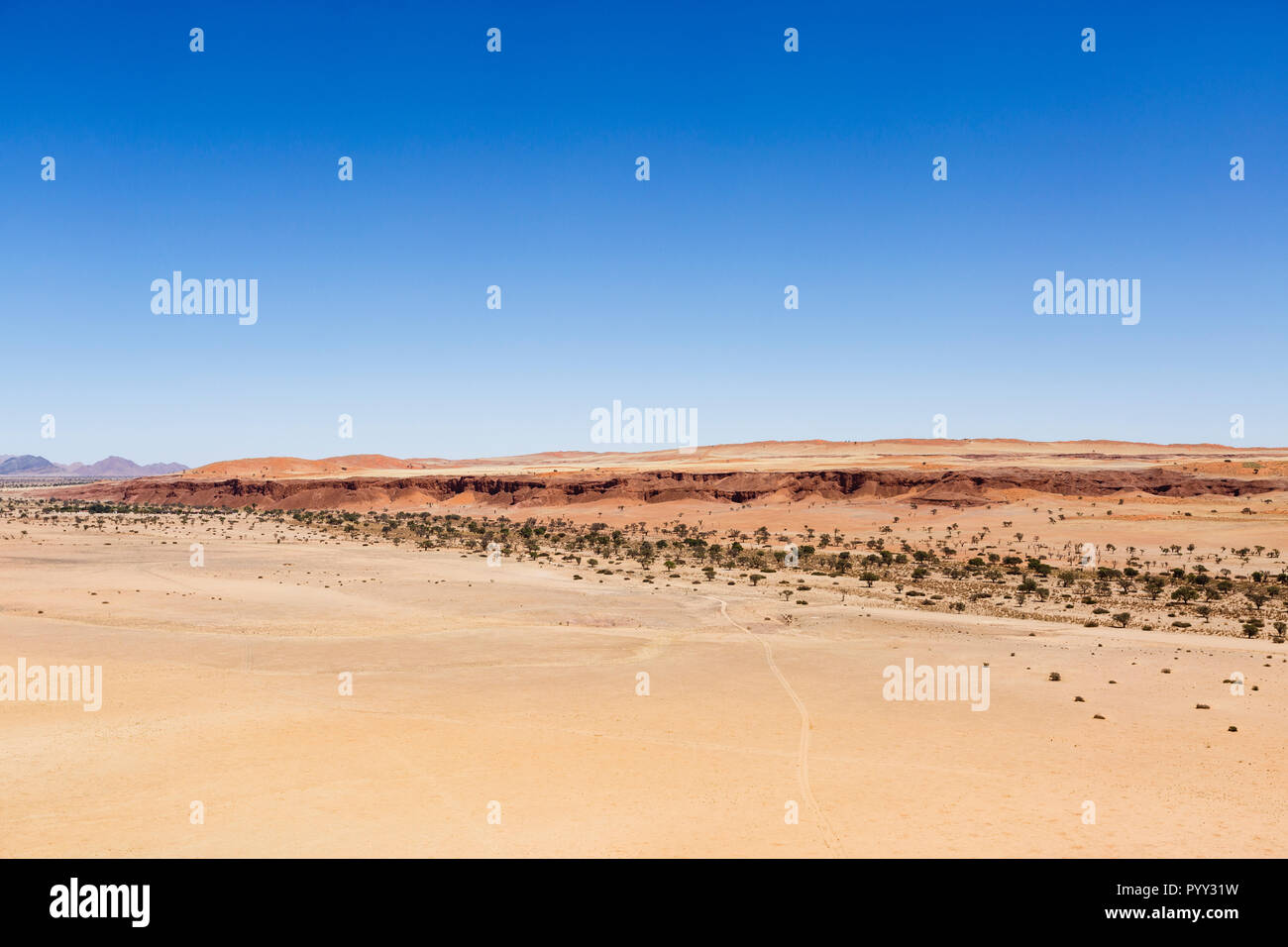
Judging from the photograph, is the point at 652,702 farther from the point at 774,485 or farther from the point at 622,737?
the point at 774,485

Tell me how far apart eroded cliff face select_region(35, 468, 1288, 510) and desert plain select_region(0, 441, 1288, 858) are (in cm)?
2628

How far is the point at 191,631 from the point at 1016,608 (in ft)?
99.0

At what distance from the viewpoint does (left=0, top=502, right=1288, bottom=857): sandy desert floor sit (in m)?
11.4

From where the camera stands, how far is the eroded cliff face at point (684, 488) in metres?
77.3

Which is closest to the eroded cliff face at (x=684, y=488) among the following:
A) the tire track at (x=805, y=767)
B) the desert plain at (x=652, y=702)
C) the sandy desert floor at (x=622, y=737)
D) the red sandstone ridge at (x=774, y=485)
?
the red sandstone ridge at (x=774, y=485)

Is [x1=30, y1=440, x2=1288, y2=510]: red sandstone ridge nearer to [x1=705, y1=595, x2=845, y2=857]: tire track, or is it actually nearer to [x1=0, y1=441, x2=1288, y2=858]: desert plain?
[x1=0, y1=441, x2=1288, y2=858]: desert plain

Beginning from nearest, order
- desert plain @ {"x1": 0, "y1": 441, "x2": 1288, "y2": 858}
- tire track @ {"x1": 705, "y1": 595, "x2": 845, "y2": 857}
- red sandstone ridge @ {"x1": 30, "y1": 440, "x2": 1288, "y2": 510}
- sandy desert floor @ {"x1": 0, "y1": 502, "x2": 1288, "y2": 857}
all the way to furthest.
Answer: tire track @ {"x1": 705, "y1": 595, "x2": 845, "y2": 857}, sandy desert floor @ {"x1": 0, "y1": 502, "x2": 1288, "y2": 857}, desert plain @ {"x1": 0, "y1": 441, "x2": 1288, "y2": 858}, red sandstone ridge @ {"x1": 30, "y1": 440, "x2": 1288, "y2": 510}

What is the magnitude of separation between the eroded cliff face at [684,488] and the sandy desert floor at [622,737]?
177ft

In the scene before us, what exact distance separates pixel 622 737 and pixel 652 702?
→ 2.69m

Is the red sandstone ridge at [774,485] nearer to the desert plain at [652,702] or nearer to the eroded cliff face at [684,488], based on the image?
the eroded cliff face at [684,488]

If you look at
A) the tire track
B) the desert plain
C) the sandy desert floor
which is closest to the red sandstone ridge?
the desert plain

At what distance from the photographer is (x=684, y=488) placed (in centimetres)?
8894
